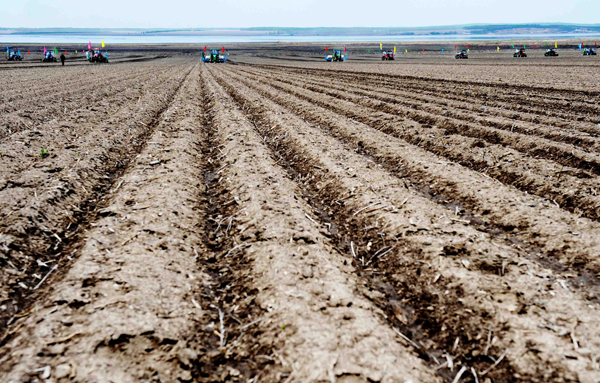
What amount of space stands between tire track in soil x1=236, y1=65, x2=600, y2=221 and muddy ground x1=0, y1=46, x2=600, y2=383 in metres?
0.04

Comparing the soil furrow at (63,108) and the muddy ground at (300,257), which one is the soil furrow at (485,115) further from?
the soil furrow at (63,108)

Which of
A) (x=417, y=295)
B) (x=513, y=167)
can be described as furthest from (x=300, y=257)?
(x=513, y=167)

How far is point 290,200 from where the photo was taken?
16.8 ft

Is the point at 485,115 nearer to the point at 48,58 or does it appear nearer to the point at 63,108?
the point at 63,108

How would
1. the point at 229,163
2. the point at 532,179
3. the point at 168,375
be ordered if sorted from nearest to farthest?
the point at 168,375 → the point at 532,179 → the point at 229,163

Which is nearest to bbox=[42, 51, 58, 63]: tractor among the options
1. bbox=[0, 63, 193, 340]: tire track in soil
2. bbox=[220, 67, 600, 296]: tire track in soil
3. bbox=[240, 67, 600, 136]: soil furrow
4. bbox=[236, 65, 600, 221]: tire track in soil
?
bbox=[240, 67, 600, 136]: soil furrow

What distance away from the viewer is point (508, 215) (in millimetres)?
4734

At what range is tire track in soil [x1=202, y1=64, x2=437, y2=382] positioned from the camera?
8.20 ft

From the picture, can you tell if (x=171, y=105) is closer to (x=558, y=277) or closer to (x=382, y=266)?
(x=382, y=266)

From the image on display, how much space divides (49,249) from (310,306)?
2.78 m

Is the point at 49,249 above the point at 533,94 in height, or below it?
below

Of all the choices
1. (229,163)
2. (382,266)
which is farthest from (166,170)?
(382,266)

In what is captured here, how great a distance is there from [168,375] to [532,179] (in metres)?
5.62

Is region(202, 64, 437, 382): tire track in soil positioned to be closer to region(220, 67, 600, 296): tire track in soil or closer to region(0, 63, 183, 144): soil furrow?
region(220, 67, 600, 296): tire track in soil
